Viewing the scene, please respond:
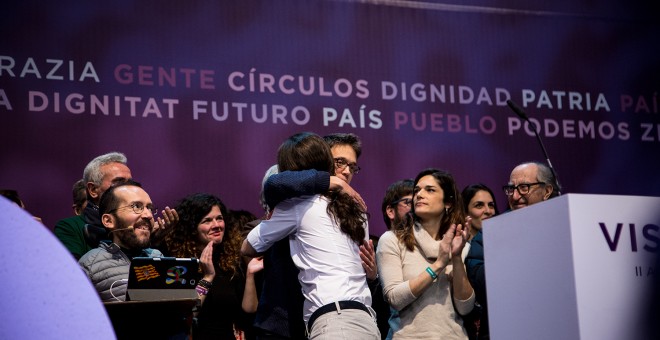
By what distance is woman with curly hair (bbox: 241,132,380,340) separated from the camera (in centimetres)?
315

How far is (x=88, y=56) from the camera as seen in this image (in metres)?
5.62

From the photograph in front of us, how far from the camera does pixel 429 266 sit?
13.0ft

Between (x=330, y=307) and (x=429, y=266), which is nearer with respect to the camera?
(x=330, y=307)

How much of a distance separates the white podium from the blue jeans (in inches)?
35.6

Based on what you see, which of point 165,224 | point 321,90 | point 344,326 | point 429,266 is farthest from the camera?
point 321,90

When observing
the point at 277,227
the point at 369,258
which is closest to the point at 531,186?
the point at 369,258

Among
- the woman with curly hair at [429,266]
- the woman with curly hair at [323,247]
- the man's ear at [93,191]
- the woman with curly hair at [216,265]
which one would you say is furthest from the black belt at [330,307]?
the man's ear at [93,191]

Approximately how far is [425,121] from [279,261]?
10.1 feet

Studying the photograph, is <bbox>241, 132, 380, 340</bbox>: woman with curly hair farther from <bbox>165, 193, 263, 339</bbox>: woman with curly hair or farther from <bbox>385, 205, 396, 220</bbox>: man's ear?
<bbox>385, 205, 396, 220</bbox>: man's ear

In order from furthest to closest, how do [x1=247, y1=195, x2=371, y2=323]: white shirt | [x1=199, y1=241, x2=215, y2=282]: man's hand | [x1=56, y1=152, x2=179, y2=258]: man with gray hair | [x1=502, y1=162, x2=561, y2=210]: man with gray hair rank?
[x1=502, y1=162, x2=561, y2=210]: man with gray hair, [x1=199, y1=241, x2=215, y2=282]: man's hand, [x1=56, y1=152, x2=179, y2=258]: man with gray hair, [x1=247, y1=195, x2=371, y2=323]: white shirt

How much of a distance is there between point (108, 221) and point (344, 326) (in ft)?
4.39

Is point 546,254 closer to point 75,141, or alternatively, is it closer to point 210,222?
point 210,222

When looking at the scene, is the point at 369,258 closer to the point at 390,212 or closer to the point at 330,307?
the point at 330,307

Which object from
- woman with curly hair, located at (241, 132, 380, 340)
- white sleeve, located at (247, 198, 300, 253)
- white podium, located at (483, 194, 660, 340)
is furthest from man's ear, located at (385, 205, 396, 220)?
white podium, located at (483, 194, 660, 340)
